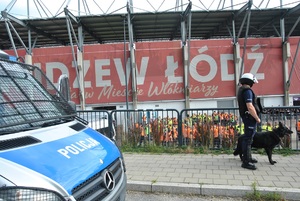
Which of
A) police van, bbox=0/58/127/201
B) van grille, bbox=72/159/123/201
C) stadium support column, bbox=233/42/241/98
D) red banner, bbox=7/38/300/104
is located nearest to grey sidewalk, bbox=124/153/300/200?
police van, bbox=0/58/127/201

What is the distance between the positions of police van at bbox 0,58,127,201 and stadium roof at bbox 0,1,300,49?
1639 cm

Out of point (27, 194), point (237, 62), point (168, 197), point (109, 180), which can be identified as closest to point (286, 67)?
point (237, 62)

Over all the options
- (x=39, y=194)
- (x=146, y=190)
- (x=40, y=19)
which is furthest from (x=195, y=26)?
(x=39, y=194)

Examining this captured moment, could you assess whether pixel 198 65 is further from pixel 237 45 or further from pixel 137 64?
pixel 137 64

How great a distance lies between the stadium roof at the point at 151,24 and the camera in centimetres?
1962

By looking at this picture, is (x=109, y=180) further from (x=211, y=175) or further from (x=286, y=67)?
(x=286, y=67)

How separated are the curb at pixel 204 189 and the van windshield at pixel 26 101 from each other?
2.02 m

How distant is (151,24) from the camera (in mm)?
21984

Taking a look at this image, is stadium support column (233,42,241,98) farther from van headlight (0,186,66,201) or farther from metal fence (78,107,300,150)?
van headlight (0,186,66,201)

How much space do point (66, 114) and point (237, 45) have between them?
1906 cm

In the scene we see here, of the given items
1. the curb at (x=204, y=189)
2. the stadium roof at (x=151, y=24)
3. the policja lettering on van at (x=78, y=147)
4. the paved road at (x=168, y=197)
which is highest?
the stadium roof at (x=151, y=24)

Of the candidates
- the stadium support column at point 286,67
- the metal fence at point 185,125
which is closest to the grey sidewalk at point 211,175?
the metal fence at point 185,125

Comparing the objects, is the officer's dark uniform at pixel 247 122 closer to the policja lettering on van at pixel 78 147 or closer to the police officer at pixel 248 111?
the police officer at pixel 248 111

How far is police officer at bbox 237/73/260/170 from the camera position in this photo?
5336 millimetres
